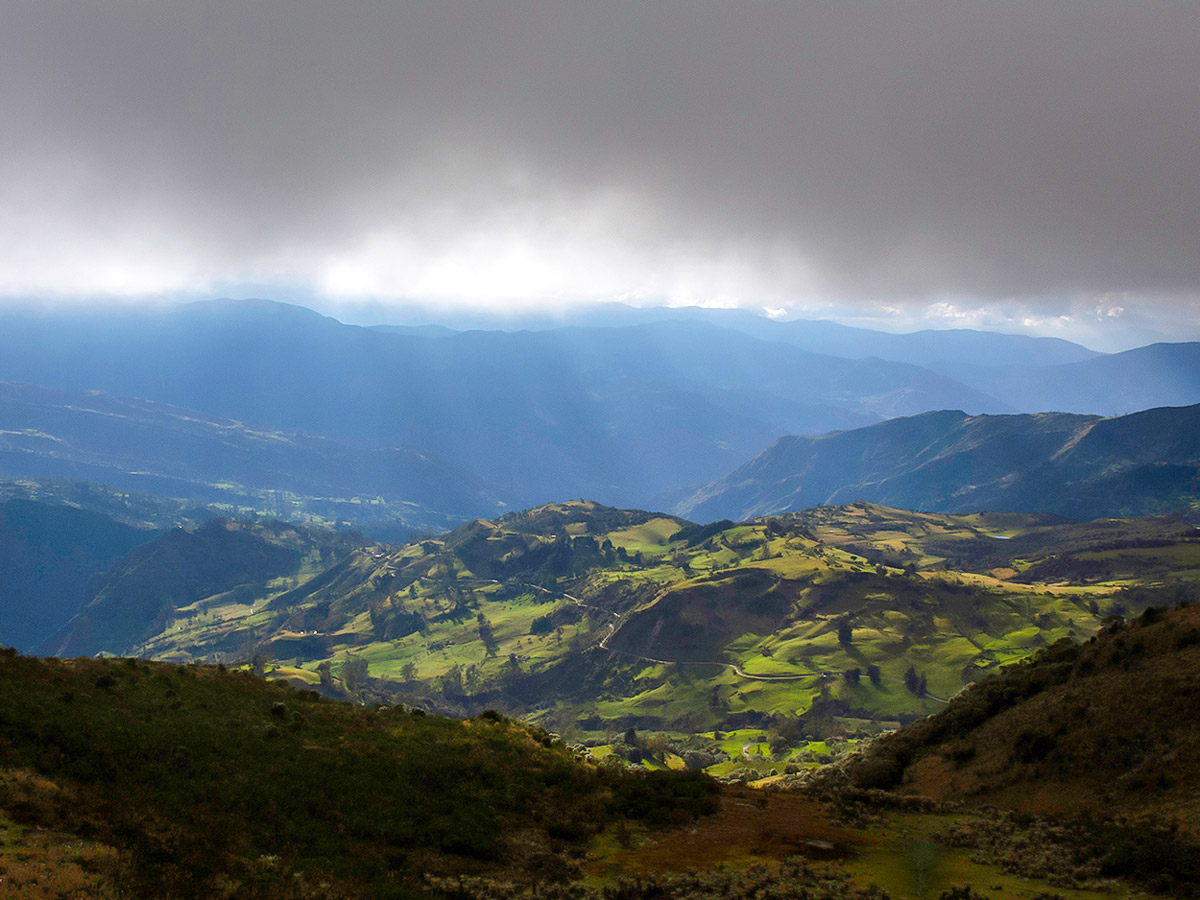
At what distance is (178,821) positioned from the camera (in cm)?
2280

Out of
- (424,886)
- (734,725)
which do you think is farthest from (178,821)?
(734,725)

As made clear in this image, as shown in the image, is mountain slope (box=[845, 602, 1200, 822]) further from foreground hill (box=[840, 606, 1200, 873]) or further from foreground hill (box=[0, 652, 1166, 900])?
foreground hill (box=[0, 652, 1166, 900])

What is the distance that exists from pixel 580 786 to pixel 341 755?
10.8 metres

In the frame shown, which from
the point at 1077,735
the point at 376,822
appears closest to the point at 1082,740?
the point at 1077,735

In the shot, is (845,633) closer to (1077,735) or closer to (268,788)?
(1077,735)

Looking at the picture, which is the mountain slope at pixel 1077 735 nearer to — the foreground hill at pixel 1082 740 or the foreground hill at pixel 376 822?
the foreground hill at pixel 1082 740

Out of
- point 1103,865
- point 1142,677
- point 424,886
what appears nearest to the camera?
point 424,886

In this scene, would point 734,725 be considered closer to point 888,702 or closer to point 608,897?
point 888,702

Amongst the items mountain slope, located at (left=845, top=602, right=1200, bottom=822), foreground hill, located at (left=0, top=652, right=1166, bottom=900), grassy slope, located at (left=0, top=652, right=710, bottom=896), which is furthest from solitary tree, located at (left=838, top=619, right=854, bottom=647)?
grassy slope, located at (left=0, top=652, right=710, bottom=896)

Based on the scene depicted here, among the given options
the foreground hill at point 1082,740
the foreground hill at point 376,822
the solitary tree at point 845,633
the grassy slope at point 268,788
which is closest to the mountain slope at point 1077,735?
the foreground hill at point 1082,740

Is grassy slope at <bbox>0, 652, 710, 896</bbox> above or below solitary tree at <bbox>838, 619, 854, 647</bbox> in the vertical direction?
above

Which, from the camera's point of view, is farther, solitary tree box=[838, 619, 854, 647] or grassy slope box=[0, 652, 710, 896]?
solitary tree box=[838, 619, 854, 647]

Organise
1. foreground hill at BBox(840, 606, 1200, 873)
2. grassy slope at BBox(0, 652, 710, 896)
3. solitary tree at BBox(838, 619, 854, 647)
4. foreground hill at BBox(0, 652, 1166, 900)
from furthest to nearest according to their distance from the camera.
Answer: solitary tree at BBox(838, 619, 854, 647) < foreground hill at BBox(840, 606, 1200, 873) < grassy slope at BBox(0, 652, 710, 896) < foreground hill at BBox(0, 652, 1166, 900)

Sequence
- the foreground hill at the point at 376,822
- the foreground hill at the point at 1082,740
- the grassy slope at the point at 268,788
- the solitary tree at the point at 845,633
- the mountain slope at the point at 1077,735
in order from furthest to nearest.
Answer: the solitary tree at the point at 845,633, the mountain slope at the point at 1077,735, the foreground hill at the point at 1082,740, the grassy slope at the point at 268,788, the foreground hill at the point at 376,822
